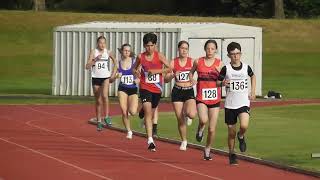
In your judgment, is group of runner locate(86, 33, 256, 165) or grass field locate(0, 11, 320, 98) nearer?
group of runner locate(86, 33, 256, 165)

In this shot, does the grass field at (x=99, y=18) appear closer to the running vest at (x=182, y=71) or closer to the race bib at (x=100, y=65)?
the race bib at (x=100, y=65)

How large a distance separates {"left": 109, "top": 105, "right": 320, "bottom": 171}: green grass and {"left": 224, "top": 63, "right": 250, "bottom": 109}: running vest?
1.17m

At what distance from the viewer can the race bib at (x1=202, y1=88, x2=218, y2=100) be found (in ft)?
54.7

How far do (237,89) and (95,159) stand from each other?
8.82ft

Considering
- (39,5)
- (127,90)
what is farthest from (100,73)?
(39,5)

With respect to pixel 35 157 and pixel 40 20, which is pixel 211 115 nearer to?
pixel 35 157

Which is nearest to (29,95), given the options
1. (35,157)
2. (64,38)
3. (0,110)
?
(64,38)

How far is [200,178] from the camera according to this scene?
1390 centimetres

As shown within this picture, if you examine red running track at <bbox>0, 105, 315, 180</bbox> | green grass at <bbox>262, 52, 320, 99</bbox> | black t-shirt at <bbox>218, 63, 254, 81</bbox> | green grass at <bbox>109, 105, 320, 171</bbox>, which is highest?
black t-shirt at <bbox>218, 63, 254, 81</bbox>

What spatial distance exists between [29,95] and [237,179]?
24077 millimetres

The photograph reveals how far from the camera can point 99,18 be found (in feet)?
223

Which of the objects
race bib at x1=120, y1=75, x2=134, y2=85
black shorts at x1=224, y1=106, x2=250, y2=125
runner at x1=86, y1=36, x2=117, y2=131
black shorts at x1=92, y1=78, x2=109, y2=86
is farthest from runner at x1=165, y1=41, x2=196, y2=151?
black shorts at x1=92, y1=78, x2=109, y2=86

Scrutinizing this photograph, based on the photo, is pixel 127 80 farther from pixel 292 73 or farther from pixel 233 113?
pixel 292 73

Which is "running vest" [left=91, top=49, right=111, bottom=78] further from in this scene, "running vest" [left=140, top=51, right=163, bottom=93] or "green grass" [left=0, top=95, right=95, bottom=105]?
"green grass" [left=0, top=95, right=95, bottom=105]
